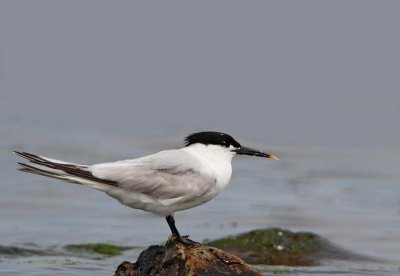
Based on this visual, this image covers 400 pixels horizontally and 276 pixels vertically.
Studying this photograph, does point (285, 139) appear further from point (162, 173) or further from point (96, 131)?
point (162, 173)

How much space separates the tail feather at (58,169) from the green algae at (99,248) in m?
4.94

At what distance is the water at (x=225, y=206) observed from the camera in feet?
50.3

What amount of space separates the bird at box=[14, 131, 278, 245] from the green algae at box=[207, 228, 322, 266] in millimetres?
3997

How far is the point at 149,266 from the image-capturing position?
33.6 ft

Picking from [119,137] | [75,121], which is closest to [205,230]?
[119,137]

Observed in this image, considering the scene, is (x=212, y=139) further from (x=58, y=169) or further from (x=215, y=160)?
(x=58, y=169)

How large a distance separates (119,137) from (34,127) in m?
2.12

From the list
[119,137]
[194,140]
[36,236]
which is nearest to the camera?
[194,140]

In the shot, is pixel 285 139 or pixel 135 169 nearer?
pixel 135 169

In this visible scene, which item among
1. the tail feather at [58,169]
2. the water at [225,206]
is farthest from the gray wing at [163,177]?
the water at [225,206]

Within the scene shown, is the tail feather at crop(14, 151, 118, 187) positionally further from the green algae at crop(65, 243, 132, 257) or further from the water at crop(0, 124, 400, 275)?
the green algae at crop(65, 243, 132, 257)

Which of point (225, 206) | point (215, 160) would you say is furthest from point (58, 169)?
point (225, 206)

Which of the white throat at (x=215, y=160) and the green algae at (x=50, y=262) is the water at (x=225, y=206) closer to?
the green algae at (x=50, y=262)

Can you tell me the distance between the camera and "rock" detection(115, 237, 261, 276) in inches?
391
